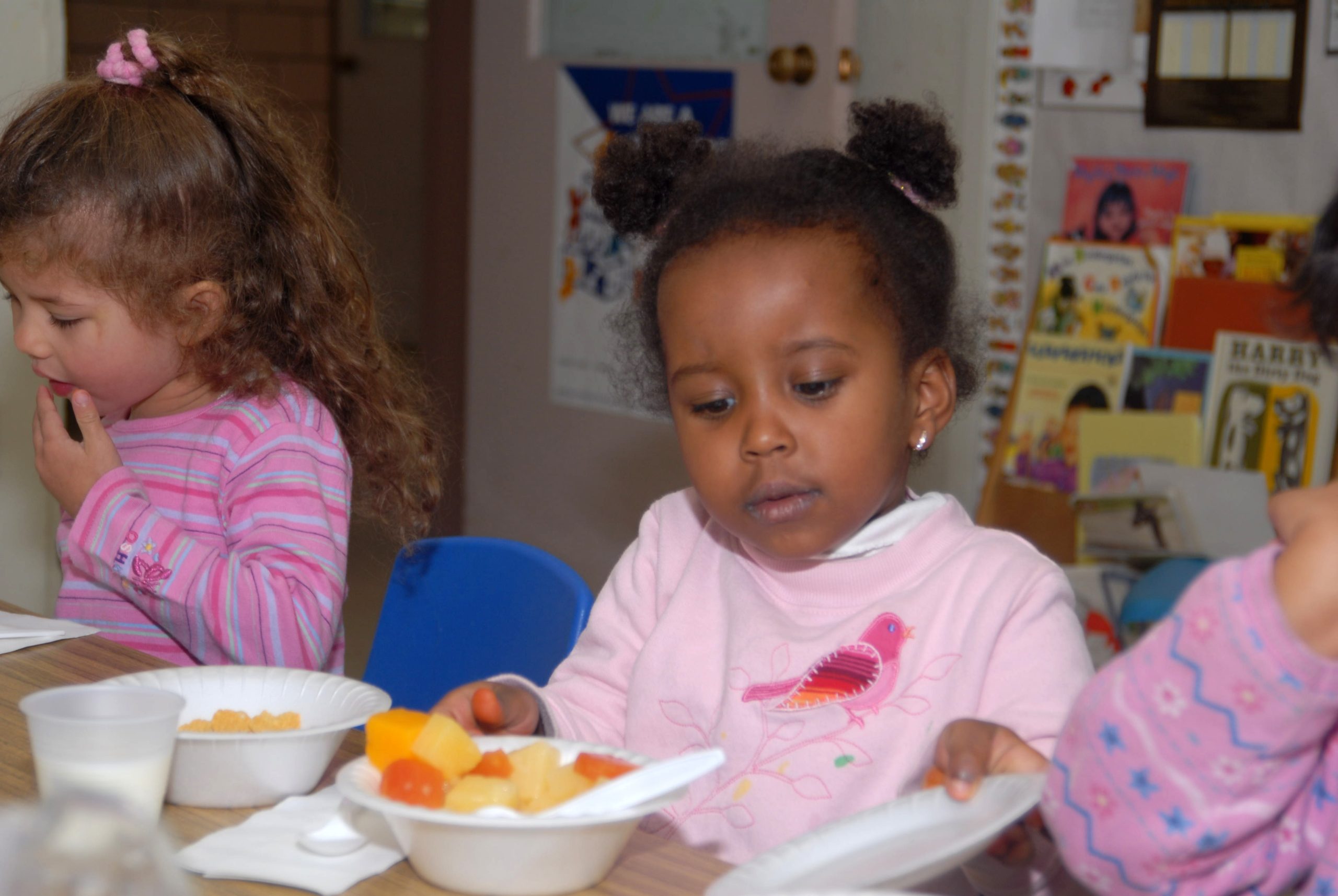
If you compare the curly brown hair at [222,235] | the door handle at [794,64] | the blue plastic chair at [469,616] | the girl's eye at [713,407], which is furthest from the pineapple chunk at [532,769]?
the door handle at [794,64]

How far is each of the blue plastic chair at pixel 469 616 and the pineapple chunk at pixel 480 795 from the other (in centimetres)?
51

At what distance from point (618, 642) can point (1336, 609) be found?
26.3 inches

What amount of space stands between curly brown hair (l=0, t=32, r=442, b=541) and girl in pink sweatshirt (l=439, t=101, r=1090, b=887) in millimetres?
398

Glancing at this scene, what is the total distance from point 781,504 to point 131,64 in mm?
847

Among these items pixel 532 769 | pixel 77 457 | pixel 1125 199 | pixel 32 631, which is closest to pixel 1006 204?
pixel 1125 199

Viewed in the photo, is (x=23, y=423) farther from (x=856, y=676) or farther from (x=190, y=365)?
(x=856, y=676)

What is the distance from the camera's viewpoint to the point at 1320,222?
699 mm

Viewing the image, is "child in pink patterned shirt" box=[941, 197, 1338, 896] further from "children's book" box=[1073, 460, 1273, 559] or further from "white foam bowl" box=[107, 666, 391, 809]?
"children's book" box=[1073, 460, 1273, 559]

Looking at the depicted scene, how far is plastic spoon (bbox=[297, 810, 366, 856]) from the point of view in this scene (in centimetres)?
77

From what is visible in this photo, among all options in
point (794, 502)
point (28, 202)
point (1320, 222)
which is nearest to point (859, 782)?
point (794, 502)

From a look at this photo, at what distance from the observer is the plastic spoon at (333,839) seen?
77cm

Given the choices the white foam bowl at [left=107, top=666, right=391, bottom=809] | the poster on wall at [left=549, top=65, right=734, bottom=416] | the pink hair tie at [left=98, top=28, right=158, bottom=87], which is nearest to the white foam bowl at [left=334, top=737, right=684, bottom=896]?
the white foam bowl at [left=107, top=666, right=391, bottom=809]

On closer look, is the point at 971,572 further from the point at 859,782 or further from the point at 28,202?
the point at 28,202

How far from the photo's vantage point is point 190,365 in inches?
55.7
